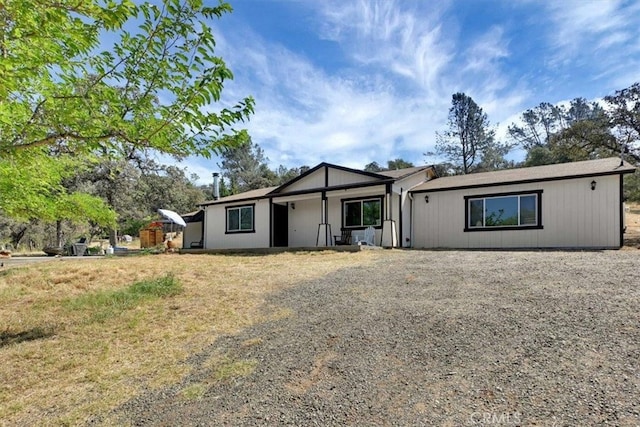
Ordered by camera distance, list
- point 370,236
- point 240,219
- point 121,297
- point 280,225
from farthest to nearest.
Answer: point 240,219
point 280,225
point 370,236
point 121,297

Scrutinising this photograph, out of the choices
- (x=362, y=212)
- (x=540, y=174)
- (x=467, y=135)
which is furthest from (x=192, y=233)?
(x=467, y=135)

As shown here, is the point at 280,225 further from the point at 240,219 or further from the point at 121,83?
the point at 121,83

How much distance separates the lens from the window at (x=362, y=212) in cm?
1449

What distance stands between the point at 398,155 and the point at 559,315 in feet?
129

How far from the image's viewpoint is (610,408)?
238 centimetres

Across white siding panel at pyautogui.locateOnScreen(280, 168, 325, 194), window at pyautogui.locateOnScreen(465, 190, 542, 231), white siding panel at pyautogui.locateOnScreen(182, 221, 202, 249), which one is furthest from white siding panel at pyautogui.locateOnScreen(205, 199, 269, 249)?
window at pyautogui.locateOnScreen(465, 190, 542, 231)

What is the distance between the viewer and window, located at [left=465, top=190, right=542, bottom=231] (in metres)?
12.2

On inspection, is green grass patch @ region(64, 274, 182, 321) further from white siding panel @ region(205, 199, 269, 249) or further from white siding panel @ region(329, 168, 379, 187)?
white siding panel @ region(205, 199, 269, 249)

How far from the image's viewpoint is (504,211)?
1266 centimetres

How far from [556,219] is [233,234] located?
1308 centimetres

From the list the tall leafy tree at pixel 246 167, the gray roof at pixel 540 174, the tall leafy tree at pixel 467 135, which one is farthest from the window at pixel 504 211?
the tall leafy tree at pixel 246 167

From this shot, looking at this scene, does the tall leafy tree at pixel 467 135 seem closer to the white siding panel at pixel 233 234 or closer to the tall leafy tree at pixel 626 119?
the tall leafy tree at pixel 626 119

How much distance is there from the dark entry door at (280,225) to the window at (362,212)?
10.3 ft

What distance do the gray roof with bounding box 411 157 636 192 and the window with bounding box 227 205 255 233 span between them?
7.49 m
